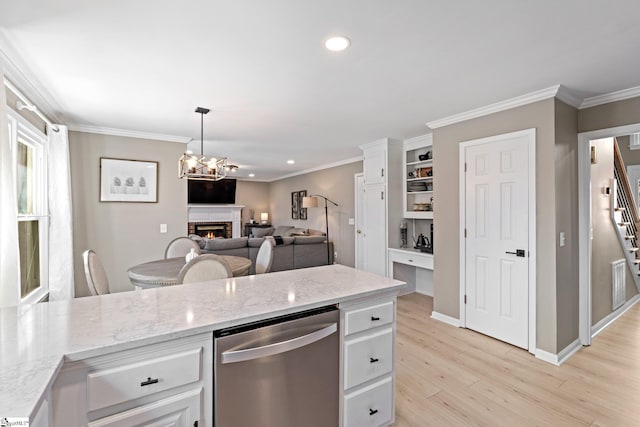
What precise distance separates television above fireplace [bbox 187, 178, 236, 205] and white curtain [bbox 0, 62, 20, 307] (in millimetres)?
6626

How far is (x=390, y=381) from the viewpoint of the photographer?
1833 millimetres

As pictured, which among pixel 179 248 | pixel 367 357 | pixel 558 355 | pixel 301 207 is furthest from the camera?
pixel 301 207

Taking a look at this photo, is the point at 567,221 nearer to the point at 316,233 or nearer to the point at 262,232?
the point at 316,233

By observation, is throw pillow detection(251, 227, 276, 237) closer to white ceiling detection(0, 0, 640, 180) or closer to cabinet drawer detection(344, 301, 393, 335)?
white ceiling detection(0, 0, 640, 180)

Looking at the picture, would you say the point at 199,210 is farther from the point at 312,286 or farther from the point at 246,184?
the point at 312,286

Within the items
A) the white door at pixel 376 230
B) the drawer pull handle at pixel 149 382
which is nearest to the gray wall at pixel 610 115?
the white door at pixel 376 230

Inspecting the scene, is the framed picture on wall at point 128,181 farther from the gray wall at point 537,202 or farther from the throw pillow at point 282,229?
the throw pillow at point 282,229

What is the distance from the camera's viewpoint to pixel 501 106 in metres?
3.06

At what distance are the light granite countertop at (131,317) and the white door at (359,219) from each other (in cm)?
419

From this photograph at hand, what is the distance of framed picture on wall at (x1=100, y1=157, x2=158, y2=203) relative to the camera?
4000 mm

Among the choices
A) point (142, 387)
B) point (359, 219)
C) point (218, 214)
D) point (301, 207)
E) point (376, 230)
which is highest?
point (301, 207)

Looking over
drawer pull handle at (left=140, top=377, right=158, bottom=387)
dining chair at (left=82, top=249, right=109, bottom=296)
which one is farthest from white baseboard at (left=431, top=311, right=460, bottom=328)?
dining chair at (left=82, top=249, right=109, bottom=296)

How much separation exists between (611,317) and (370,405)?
379 cm

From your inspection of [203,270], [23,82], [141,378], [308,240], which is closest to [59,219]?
[23,82]
